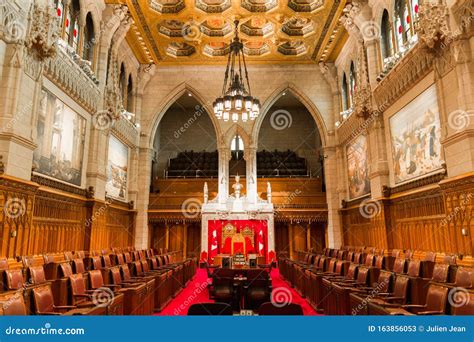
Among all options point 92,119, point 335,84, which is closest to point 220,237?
point 92,119

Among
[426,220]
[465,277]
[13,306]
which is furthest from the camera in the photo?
[426,220]

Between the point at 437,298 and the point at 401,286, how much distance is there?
882mm

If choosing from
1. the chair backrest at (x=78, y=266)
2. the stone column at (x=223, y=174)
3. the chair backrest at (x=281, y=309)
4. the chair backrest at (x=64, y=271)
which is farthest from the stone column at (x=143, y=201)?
the chair backrest at (x=281, y=309)

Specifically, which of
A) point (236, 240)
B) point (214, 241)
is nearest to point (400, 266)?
point (236, 240)

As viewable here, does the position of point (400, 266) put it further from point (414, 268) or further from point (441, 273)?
point (441, 273)

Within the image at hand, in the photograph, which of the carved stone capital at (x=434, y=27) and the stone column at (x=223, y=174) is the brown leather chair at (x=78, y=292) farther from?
the stone column at (x=223, y=174)

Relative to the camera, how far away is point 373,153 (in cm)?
1184

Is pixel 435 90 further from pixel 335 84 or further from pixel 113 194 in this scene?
pixel 113 194

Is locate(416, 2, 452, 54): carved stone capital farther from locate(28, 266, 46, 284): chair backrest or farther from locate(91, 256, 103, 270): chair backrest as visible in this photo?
locate(28, 266, 46, 284): chair backrest

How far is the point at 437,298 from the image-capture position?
11.8ft

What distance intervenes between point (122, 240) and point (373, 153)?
37.1 feet

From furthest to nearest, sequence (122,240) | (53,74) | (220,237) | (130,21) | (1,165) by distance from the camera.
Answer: (220,237)
(122,240)
(130,21)
(53,74)
(1,165)

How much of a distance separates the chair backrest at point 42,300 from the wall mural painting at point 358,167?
11.6 m

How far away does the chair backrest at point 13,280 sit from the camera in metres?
4.61
